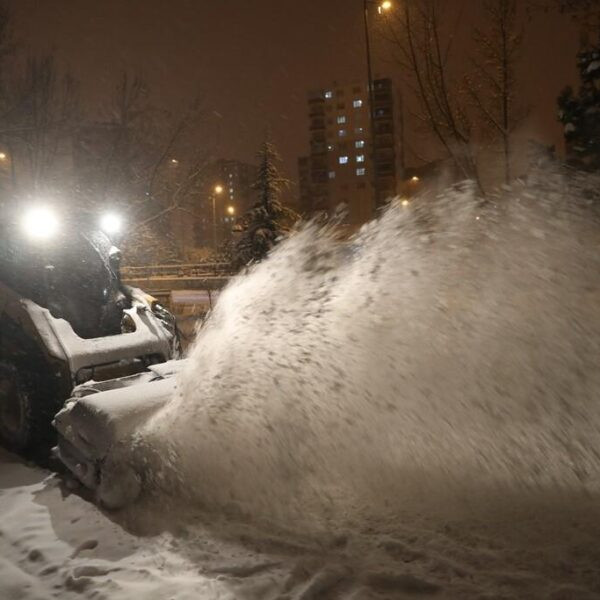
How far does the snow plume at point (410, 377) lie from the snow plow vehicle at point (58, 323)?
0.98 metres

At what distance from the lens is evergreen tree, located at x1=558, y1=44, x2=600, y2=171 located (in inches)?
639

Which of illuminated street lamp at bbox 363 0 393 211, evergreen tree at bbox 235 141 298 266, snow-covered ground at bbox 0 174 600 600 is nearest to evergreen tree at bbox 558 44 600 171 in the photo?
illuminated street lamp at bbox 363 0 393 211

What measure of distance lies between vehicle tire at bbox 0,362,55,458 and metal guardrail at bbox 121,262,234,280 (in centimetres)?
2228

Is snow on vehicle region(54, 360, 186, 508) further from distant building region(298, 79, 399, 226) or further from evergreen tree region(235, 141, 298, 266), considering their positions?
distant building region(298, 79, 399, 226)

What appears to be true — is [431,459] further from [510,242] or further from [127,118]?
[127,118]

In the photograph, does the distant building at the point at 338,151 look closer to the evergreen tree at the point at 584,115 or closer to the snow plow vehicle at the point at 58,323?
the evergreen tree at the point at 584,115

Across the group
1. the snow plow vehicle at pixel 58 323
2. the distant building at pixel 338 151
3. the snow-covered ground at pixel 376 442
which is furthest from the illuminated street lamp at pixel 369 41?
the distant building at pixel 338 151

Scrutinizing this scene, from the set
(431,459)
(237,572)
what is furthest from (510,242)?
(237,572)

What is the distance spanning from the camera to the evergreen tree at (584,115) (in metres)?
16.2

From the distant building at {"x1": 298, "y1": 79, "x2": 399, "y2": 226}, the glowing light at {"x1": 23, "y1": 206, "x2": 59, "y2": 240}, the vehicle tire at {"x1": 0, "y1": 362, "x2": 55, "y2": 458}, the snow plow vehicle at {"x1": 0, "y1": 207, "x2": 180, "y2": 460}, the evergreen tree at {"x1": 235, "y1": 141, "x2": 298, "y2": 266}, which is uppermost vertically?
the distant building at {"x1": 298, "y1": 79, "x2": 399, "y2": 226}

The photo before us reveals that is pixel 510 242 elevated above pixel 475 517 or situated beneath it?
elevated above

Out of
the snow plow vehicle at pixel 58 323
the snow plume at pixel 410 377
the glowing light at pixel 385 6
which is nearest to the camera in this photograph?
the snow plume at pixel 410 377

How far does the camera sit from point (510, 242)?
6.36m

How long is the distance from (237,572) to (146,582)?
559mm
